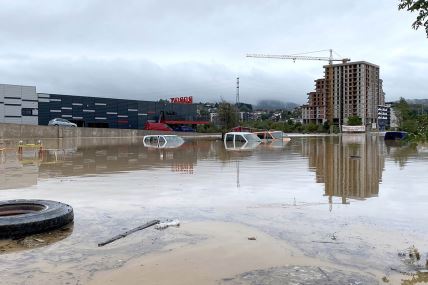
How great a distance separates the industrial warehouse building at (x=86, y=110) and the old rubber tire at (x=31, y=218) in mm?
92608

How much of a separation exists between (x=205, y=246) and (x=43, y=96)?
330 ft

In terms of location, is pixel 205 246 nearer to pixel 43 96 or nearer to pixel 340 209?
pixel 340 209

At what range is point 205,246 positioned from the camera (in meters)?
6.84

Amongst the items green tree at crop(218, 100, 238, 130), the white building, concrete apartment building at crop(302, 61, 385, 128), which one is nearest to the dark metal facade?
the white building

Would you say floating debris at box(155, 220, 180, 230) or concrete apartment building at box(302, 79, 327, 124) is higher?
concrete apartment building at box(302, 79, 327, 124)

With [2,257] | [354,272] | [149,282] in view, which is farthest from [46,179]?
[354,272]

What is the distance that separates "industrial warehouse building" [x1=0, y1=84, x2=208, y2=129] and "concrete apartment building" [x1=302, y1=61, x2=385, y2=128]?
70824mm

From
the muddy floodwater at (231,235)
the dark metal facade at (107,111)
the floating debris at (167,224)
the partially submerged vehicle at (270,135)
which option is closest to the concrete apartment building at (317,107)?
the dark metal facade at (107,111)

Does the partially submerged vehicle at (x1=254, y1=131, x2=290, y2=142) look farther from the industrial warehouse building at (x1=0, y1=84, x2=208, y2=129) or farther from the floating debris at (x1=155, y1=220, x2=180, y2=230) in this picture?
the industrial warehouse building at (x1=0, y1=84, x2=208, y2=129)

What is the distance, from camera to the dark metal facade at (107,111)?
100 m

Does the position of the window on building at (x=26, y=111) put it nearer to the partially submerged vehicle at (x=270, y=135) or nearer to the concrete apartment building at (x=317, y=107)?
the partially submerged vehicle at (x=270, y=135)

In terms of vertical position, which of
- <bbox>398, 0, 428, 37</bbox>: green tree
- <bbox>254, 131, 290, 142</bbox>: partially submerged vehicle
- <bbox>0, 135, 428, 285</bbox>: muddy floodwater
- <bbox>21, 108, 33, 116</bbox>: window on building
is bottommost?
<bbox>0, 135, 428, 285</bbox>: muddy floodwater

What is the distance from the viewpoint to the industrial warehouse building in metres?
94.1

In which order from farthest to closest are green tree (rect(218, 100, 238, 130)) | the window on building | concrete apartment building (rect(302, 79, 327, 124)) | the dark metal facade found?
concrete apartment building (rect(302, 79, 327, 124)) → the dark metal facade → the window on building → green tree (rect(218, 100, 238, 130))
